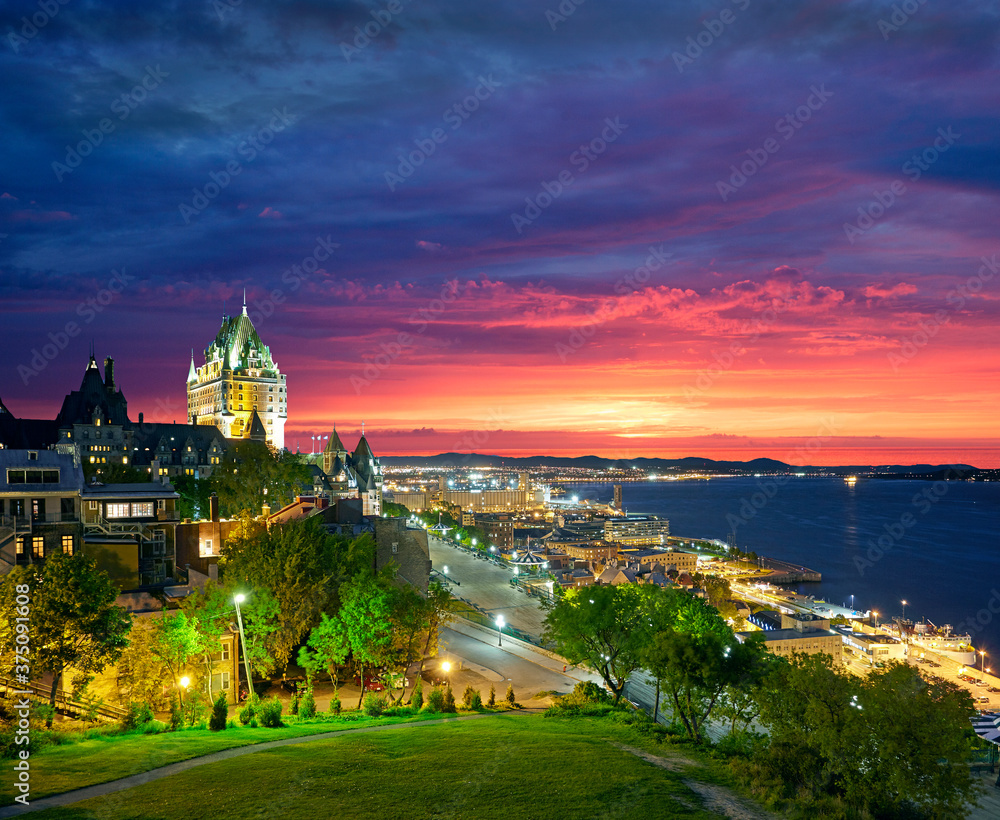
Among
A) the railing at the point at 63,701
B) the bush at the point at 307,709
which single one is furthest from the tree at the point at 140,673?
the bush at the point at 307,709

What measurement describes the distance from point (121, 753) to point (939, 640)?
84031mm

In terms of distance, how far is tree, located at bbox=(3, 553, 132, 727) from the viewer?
795 inches

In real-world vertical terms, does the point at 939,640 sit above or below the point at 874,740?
below

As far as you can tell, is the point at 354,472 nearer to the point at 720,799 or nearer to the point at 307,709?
the point at 307,709

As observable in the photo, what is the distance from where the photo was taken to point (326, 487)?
3346 inches

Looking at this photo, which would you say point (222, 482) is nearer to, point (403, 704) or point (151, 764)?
point (403, 704)

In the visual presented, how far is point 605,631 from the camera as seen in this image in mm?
30297

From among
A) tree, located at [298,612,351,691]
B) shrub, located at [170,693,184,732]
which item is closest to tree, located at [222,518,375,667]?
tree, located at [298,612,351,691]

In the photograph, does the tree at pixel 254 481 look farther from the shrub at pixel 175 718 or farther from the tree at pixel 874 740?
the tree at pixel 874 740

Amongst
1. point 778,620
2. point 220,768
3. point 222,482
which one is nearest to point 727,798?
point 220,768

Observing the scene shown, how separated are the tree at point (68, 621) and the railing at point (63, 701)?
0.28 metres

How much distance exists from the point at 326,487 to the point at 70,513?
173 ft

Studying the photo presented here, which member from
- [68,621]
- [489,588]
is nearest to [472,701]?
[68,621]

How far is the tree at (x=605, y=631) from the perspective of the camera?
29.9 meters
